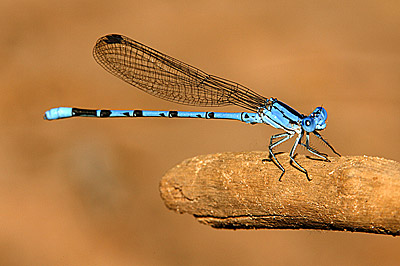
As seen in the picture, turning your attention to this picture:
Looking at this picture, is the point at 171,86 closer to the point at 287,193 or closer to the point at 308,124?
the point at 308,124

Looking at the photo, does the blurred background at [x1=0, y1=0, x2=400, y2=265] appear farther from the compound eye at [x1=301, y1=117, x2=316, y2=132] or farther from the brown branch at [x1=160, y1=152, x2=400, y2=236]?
the brown branch at [x1=160, y1=152, x2=400, y2=236]

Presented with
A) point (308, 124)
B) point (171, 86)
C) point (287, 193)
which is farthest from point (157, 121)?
point (287, 193)

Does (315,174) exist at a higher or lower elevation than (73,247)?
higher

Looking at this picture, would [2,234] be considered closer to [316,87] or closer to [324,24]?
[316,87]

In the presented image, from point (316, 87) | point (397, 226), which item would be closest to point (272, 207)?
point (397, 226)

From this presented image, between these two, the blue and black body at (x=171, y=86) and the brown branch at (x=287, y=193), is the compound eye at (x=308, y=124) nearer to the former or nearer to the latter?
the blue and black body at (x=171, y=86)

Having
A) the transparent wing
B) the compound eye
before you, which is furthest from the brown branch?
the transparent wing

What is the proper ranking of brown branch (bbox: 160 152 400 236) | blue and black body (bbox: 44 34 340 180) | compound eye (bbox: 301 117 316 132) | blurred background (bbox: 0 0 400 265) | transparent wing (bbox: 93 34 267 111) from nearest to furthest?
brown branch (bbox: 160 152 400 236) → compound eye (bbox: 301 117 316 132) → blue and black body (bbox: 44 34 340 180) → transparent wing (bbox: 93 34 267 111) → blurred background (bbox: 0 0 400 265)
